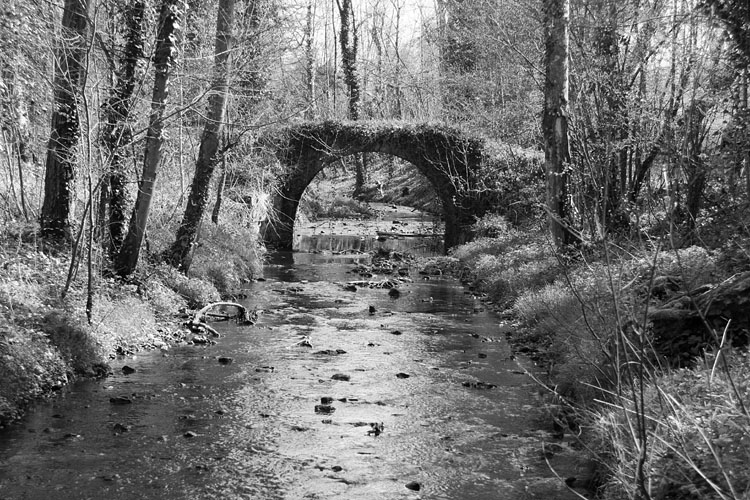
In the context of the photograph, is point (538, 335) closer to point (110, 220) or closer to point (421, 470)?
point (421, 470)

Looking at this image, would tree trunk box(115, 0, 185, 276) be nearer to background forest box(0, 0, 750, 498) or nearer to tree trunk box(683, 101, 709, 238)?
background forest box(0, 0, 750, 498)

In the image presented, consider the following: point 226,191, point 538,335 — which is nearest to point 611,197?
point 538,335

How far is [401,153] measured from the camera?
2600 centimetres

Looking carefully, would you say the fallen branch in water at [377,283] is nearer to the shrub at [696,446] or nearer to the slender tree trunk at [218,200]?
the slender tree trunk at [218,200]

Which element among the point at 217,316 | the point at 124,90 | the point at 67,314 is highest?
the point at 124,90

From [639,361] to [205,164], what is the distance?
42.0ft

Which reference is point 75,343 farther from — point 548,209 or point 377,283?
point 377,283

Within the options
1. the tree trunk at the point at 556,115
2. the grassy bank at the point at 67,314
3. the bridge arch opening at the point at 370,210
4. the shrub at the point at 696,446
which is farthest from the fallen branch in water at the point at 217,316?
the bridge arch opening at the point at 370,210

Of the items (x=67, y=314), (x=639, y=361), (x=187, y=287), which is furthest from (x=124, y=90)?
(x=639, y=361)

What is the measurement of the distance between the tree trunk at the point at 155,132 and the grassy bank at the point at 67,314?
377mm

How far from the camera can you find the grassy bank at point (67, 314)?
25.9 feet

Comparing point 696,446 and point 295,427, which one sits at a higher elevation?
point 696,446

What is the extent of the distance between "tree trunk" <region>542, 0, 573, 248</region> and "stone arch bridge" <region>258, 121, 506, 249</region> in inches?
407

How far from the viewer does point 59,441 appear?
6777 millimetres
